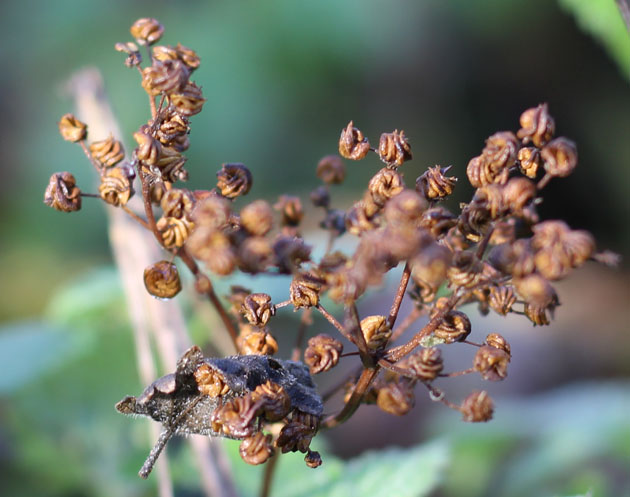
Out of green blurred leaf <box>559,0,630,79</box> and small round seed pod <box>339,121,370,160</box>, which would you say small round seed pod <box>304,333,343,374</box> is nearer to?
small round seed pod <box>339,121,370,160</box>

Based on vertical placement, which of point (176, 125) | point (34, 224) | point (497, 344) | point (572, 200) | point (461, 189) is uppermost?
point (34, 224)

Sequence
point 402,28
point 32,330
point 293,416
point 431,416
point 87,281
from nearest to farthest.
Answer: point 293,416, point 32,330, point 87,281, point 431,416, point 402,28

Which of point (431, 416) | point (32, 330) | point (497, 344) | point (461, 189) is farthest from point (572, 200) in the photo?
point (497, 344)

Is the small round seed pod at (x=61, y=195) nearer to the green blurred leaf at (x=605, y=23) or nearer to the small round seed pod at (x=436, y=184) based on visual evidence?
the small round seed pod at (x=436, y=184)

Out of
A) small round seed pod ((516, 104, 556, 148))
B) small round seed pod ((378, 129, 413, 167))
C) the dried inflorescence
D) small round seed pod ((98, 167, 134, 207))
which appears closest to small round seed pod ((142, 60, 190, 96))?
the dried inflorescence

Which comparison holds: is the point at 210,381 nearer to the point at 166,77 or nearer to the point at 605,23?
the point at 166,77

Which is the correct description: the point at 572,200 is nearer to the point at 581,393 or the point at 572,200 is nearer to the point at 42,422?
the point at 581,393

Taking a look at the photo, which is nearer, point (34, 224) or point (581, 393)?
point (581, 393)

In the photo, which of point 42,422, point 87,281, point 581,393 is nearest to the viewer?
point 42,422
